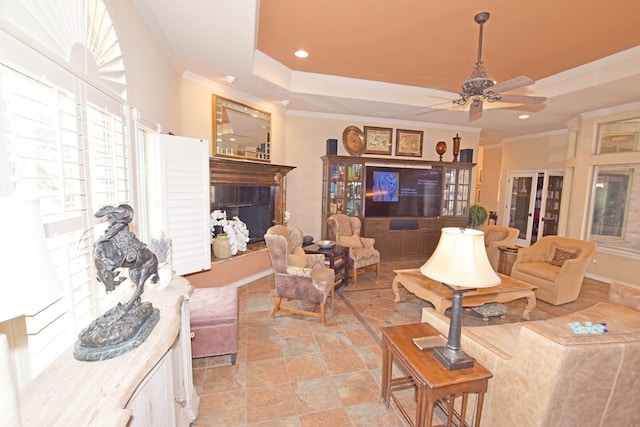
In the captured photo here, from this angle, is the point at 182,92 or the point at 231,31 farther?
the point at 182,92

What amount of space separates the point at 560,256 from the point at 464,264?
3946 millimetres

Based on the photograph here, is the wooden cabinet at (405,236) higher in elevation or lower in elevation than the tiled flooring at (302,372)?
higher

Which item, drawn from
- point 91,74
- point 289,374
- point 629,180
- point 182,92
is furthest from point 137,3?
point 629,180

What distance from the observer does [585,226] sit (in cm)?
553

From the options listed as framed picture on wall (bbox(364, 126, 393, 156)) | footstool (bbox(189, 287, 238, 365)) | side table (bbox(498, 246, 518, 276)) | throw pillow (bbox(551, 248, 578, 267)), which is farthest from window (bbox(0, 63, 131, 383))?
throw pillow (bbox(551, 248, 578, 267))

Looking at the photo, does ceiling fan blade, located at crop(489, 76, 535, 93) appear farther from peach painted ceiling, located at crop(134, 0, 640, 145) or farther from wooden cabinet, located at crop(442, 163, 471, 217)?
wooden cabinet, located at crop(442, 163, 471, 217)

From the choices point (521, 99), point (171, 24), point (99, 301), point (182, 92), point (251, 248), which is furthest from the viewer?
point (251, 248)

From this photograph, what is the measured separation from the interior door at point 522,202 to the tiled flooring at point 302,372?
5.05 m

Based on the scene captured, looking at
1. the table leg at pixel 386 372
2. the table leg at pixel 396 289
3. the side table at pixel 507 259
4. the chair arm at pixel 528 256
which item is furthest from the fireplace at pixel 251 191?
the chair arm at pixel 528 256

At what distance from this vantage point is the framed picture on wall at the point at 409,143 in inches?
253

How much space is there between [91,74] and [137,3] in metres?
1.21

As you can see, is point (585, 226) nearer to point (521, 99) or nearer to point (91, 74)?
point (521, 99)

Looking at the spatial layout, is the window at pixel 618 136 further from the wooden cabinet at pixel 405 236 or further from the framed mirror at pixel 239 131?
the framed mirror at pixel 239 131

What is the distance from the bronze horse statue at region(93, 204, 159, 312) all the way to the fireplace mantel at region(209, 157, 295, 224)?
276 cm
